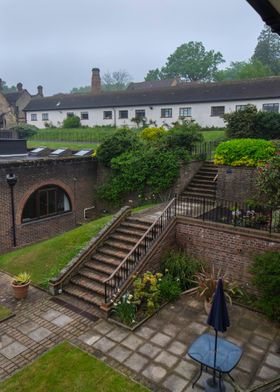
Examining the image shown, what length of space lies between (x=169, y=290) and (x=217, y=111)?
24.7 metres

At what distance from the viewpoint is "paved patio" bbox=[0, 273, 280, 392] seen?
6.34 m

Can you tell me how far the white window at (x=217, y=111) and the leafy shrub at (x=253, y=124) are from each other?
11392 millimetres

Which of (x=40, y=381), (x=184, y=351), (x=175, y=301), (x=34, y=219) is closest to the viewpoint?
(x=40, y=381)

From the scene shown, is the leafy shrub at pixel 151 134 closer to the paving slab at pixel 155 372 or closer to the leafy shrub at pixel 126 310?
the leafy shrub at pixel 126 310

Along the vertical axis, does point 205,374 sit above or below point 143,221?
below

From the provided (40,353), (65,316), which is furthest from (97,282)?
(40,353)

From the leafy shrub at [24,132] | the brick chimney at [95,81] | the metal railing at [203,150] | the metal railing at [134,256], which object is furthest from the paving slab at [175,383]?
the brick chimney at [95,81]

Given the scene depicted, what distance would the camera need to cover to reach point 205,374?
6.25 metres

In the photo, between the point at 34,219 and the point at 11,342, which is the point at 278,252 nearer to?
the point at 11,342

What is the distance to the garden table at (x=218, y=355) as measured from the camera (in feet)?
18.9

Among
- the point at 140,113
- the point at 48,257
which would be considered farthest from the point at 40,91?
the point at 48,257

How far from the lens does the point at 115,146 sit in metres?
16.9

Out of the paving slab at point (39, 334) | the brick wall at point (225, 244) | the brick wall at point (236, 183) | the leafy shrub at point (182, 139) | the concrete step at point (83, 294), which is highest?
the leafy shrub at point (182, 139)

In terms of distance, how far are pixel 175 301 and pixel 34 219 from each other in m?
8.60
